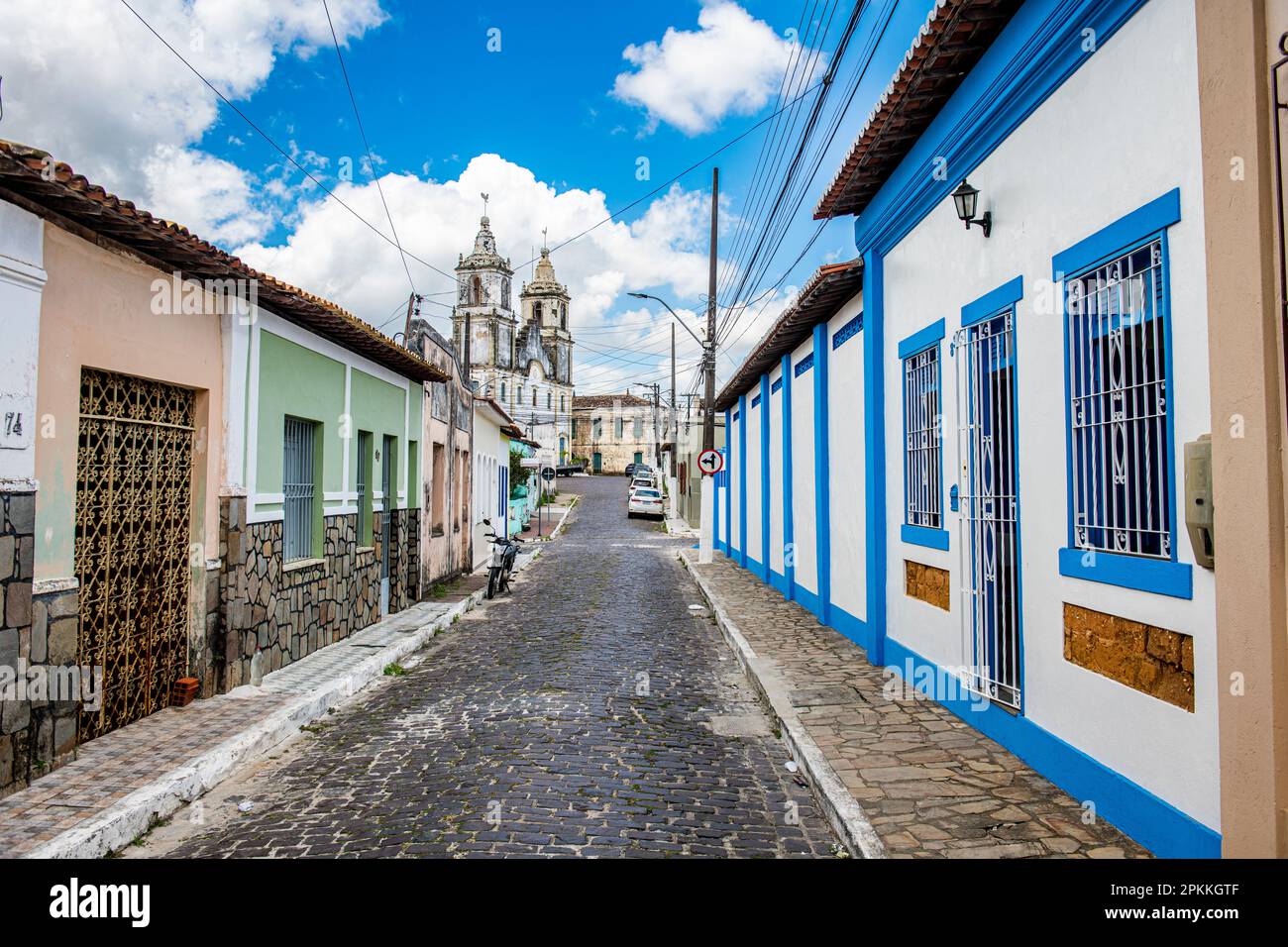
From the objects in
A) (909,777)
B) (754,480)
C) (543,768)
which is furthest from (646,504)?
(909,777)

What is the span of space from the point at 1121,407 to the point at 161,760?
5.82m

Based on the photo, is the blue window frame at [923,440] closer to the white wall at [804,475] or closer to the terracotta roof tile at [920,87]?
the terracotta roof tile at [920,87]

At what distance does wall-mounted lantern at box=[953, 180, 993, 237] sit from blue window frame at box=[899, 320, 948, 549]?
97 centimetres

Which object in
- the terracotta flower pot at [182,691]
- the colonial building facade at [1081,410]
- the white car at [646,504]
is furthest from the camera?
the white car at [646,504]

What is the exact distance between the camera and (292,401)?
8062mm

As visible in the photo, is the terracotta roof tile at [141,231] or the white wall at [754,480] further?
the white wall at [754,480]

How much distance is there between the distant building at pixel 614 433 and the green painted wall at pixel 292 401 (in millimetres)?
66431

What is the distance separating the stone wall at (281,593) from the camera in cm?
682

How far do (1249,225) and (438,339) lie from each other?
39.9ft

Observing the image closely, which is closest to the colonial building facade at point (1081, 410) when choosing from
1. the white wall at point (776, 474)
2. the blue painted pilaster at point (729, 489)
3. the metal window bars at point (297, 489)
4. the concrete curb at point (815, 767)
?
the concrete curb at point (815, 767)

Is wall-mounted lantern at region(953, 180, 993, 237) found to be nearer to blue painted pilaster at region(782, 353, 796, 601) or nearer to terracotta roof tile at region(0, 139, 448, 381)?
terracotta roof tile at region(0, 139, 448, 381)

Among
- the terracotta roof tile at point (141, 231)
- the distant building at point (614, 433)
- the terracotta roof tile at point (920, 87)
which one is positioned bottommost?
the terracotta roof tile at point (141, 231)

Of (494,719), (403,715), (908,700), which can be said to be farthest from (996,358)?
(403,715)

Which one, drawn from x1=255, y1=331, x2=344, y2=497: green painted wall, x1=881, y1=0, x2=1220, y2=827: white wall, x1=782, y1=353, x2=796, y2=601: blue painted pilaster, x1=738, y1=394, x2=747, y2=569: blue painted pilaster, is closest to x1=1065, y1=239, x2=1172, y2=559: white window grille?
x1=881, y1=0, x2=1220, y2=827: white wall
